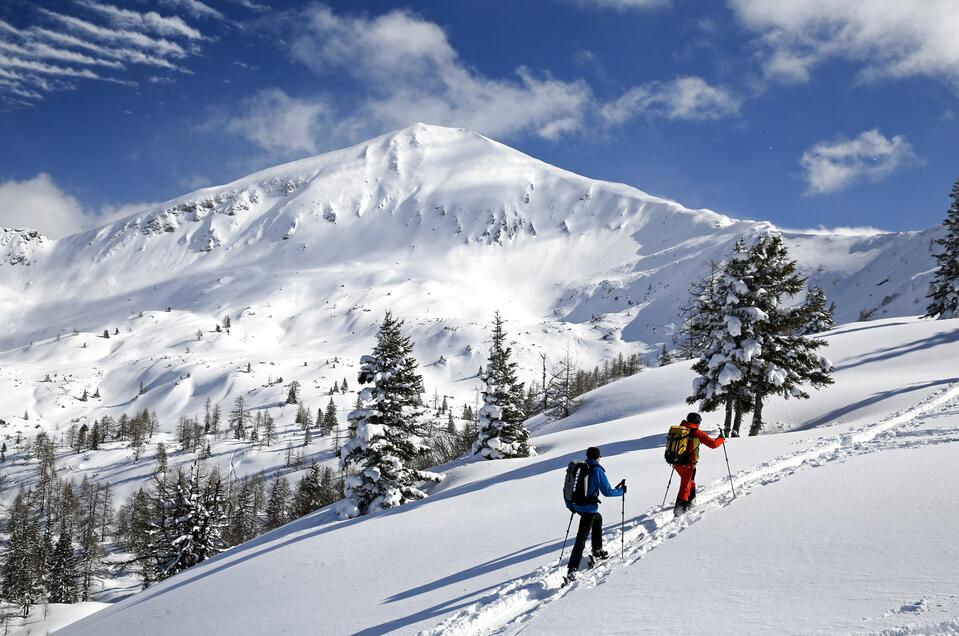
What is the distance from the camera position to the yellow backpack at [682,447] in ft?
35.9

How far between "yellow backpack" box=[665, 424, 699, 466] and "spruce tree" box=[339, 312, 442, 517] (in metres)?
16.4

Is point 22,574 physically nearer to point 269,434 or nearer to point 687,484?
point 687,484

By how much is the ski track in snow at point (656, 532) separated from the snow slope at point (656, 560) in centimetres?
4

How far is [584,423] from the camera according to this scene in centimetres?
4284

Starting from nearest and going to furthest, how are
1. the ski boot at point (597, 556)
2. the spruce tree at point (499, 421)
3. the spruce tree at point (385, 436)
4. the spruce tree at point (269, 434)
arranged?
the ski boot at point (597, 556)
the spruce tree at point (385, 436)
the spruce tree at point (499, 421)
the spruce tree at point (269, 434)

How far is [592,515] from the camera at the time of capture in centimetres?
891

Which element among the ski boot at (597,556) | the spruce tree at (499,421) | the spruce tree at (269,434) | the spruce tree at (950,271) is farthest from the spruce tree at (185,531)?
the spruce tree at (269,434)

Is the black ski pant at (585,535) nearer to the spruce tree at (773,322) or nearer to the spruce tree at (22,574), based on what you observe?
the spruce tree at (773,322)

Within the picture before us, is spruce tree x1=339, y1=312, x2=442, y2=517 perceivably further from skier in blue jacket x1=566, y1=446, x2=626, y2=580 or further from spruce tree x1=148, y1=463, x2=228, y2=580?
skier in blue jacket x1=566, y1=446, x2=626, y2=580

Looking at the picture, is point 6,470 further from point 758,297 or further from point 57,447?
point 758,297

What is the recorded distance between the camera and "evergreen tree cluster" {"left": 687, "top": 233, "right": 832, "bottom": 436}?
77.7 ft

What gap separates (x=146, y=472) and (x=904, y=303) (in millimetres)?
219308

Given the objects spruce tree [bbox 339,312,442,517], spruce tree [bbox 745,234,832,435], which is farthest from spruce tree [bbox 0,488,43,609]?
spruce tree [bbox 745,234,832,435]

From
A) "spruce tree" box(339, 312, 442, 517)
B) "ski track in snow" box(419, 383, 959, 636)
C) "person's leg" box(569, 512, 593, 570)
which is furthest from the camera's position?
"spruce tree" box(339, 312, 442, 517)
